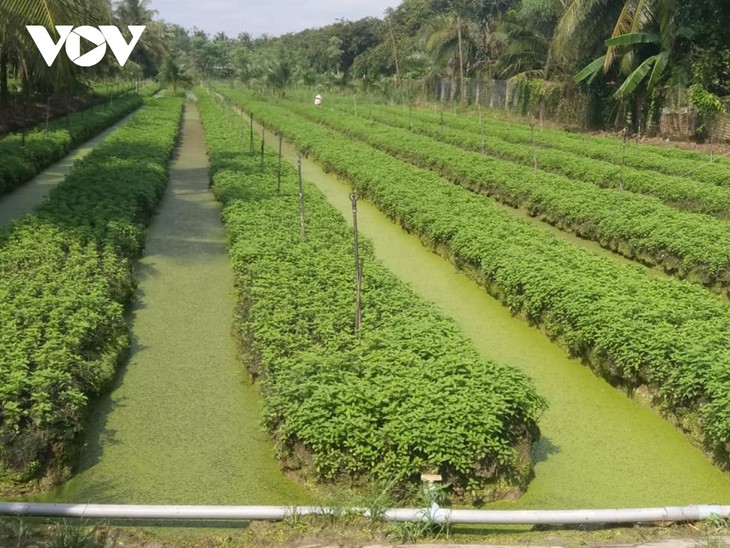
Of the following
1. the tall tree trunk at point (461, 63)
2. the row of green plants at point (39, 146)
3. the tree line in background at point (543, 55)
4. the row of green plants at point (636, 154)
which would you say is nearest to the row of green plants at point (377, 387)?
the tree line in background at point (543, 55)

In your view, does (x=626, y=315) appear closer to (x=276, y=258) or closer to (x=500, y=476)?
(x=500, y=476)

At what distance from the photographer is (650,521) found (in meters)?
4.52

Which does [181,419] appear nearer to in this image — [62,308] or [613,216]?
[62,308]

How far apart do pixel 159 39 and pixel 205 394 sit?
58.1 meters

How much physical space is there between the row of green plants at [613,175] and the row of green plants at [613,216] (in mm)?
1039

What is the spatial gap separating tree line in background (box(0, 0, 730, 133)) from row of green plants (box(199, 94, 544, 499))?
554 cm

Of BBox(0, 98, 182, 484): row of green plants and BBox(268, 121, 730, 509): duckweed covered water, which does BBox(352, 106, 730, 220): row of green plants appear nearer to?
BBox(268, 121, 730, 509): duckweed covered water

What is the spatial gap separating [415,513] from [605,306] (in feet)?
12.5

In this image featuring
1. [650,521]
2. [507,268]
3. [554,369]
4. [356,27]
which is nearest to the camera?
[650,521]

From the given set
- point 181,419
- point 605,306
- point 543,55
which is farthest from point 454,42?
point 181,419

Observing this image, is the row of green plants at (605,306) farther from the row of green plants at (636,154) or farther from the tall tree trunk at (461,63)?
the tall tree trunk at (461,63)

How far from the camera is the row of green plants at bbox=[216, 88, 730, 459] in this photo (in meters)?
6.02

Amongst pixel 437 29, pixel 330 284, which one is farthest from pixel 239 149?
pixel 437 29

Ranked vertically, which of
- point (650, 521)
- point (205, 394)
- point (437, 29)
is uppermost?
point (437, 29)
